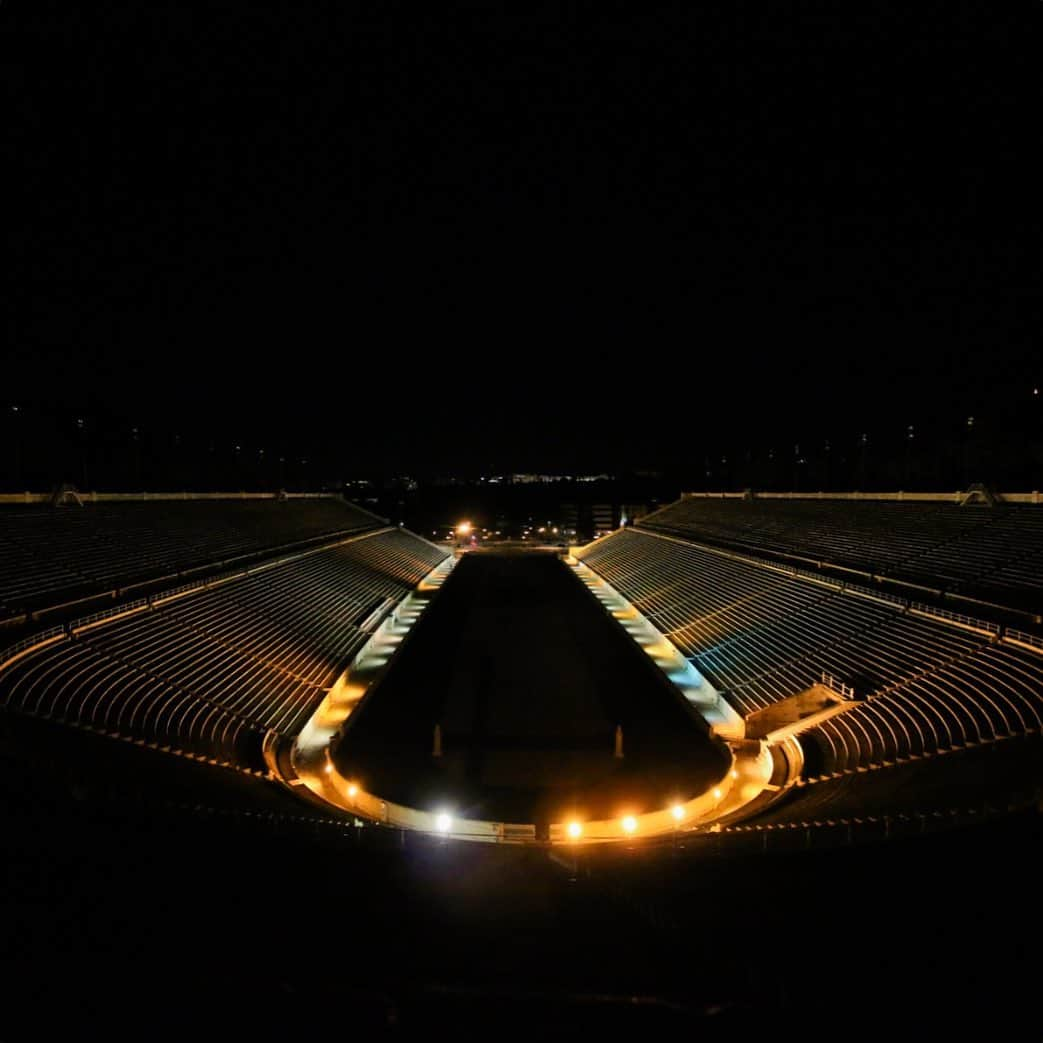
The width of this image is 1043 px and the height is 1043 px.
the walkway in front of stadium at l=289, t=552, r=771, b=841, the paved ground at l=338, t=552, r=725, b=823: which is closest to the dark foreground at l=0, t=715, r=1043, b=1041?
the walkway in front of stadium at l=289, t=552, r=771, b=841

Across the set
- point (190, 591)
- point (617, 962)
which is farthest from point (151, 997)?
point (190, 591)

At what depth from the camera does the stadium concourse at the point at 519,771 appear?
4297 millimetres

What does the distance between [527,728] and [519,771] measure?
5.72 feet

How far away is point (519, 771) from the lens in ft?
32.4

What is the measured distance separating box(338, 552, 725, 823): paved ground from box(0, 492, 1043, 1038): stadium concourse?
0.27 feet

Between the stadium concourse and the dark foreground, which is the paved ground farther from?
the dark foreground

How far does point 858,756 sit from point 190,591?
1491cm

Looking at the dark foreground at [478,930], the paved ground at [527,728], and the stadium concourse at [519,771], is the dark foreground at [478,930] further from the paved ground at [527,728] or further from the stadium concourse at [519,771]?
the paved ground at [527,728]

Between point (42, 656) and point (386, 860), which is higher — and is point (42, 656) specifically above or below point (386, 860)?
above

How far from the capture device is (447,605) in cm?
2333

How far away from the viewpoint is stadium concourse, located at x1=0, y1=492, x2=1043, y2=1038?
430 cm

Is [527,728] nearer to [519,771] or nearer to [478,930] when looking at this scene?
[519,771]

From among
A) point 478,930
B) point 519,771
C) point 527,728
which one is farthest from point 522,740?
point 478,930

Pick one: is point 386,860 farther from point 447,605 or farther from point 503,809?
point 447,605
